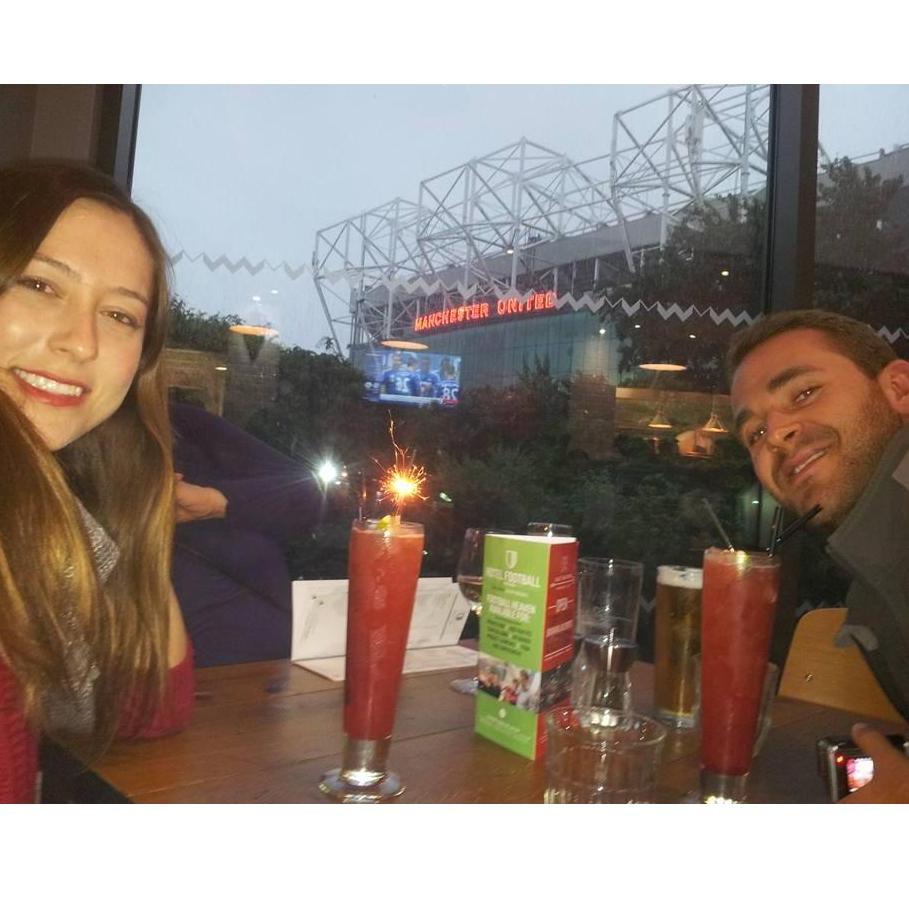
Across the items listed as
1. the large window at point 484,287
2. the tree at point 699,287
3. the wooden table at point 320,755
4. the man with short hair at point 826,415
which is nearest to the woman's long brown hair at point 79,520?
the wooden table at point 320,755

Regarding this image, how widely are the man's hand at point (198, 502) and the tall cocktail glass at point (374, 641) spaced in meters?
1.55

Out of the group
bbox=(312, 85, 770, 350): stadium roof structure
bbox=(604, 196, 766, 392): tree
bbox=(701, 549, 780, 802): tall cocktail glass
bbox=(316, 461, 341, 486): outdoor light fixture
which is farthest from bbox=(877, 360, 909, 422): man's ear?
bbox=(316, 461, 341, 486): outdoor light fixture

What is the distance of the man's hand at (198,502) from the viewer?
2.25 m

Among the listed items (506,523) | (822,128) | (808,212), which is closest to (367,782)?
(506,523)

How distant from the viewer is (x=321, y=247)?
248 centimetres

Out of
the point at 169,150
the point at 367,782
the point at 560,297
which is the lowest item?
the point at 367,782

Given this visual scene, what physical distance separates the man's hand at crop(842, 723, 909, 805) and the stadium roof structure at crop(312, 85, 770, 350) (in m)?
1.97

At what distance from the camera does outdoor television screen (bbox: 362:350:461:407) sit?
2549 mm

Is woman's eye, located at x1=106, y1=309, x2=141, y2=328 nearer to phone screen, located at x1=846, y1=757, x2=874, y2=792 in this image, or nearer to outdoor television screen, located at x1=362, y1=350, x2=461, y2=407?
outdoor television screen, located at x1=362, y1=350, x2=461, y2=407

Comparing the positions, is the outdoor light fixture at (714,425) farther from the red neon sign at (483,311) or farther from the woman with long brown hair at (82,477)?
the woman with long brown hair at (82,477)

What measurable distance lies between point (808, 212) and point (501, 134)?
113cm

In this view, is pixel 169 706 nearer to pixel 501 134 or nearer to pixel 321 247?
pixel 321 247
